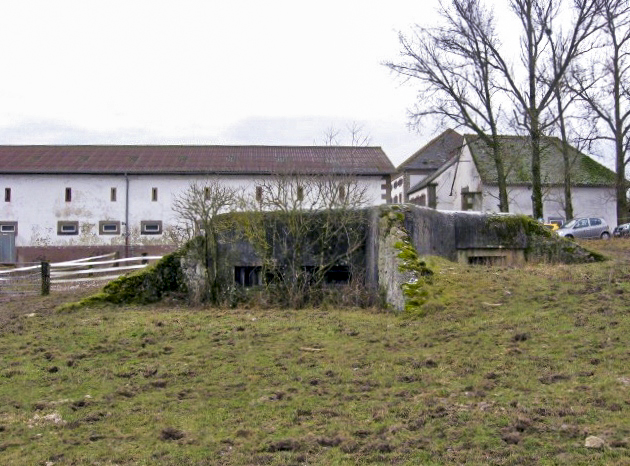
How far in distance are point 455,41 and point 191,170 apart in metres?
19.4

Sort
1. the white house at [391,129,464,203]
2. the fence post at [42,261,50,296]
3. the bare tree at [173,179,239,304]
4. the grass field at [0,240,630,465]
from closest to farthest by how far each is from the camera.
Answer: the grass field at [0,240,630,465] → the bare tree at [173,179,239,304] → the fence post at [42,261,50,296] → the white house at [391,129,464,203]

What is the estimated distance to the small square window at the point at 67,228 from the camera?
43.3 m

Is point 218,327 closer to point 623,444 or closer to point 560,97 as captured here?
point 623,444

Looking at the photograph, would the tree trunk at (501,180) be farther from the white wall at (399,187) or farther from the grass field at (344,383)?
the white wall at (399,187)

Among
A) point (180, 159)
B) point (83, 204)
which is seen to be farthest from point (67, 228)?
point (180, 159)

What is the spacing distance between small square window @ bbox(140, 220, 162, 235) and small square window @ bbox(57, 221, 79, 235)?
12.6 feet

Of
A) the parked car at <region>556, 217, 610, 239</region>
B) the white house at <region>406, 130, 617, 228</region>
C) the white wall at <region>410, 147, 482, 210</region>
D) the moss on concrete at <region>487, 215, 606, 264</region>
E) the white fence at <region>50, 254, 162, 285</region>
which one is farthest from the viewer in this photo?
the white wall at <region>410, 147, 482, 210</region>

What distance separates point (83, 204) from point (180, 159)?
6377 mm

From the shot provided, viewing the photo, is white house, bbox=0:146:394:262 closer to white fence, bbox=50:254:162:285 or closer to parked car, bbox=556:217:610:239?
parked car, bbox=556:217:610:239

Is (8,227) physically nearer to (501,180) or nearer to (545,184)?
(501,180)

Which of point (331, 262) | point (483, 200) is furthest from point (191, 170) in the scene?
point (331, 262)

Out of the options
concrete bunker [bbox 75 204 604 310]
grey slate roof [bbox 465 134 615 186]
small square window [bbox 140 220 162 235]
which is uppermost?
grey slate roof [bbox 465 134 615 186]

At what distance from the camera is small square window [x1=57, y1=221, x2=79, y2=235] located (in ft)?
142

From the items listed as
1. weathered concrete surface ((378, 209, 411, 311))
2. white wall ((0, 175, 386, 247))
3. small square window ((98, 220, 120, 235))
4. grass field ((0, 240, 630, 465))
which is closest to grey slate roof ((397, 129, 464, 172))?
white wall ((0, 175, 386, 247))
